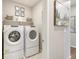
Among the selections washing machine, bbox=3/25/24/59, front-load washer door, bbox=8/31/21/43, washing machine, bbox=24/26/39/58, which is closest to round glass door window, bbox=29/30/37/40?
washing machine, bbox=24/26/39/58

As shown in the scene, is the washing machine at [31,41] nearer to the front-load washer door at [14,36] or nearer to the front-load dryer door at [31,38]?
the front-load dryer door at [31,38]

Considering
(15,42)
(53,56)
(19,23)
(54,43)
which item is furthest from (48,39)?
(19,23)

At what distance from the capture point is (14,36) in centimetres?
276

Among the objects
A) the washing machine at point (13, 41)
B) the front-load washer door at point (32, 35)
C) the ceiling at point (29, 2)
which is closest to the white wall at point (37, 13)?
the ceiling at point (29, 2)

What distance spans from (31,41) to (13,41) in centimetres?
76

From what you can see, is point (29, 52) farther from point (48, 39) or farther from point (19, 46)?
point (48, 39)

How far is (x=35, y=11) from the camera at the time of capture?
448 centimetres

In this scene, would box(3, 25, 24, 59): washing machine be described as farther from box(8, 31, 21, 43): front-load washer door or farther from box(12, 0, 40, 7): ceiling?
box(12, 0, 40, 7): ceiling

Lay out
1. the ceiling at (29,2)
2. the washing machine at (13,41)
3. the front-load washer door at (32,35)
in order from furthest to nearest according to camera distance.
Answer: the ceiling at (29,2), the front-load washer door at (32,35), the washing machine at (13,41)

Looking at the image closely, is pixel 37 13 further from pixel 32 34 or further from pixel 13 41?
pixel 13 41

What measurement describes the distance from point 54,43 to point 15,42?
1.22 metres

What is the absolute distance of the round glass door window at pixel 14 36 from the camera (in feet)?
8.75

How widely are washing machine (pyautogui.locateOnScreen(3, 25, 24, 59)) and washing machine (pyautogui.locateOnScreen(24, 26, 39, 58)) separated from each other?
181 mm

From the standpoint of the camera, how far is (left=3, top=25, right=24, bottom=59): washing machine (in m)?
2.54
